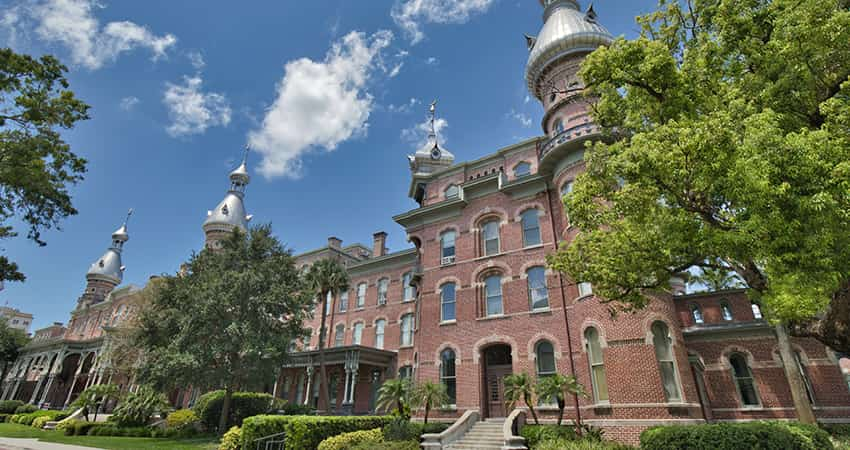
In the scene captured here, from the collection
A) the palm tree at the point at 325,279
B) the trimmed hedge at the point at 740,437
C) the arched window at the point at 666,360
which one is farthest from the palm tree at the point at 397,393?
the trimmed hedge at the point at 740,437

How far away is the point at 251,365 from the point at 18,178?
1325 centimetres

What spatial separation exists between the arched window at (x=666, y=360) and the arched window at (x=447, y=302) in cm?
987

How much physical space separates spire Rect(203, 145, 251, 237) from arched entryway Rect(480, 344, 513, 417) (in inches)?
1488

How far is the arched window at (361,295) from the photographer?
35062mm

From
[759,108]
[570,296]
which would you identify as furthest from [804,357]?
[759,108]

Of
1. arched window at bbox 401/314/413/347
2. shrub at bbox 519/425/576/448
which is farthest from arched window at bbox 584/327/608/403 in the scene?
arched window at bbox 401/314/413/347

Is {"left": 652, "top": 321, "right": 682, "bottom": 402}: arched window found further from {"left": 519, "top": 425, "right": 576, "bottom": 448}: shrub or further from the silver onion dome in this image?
the silver onion dome

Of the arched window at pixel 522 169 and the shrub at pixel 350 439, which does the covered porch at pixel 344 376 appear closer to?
the shrub at pixel 350 439

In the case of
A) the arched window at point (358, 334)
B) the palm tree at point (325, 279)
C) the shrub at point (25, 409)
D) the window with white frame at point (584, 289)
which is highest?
the palm tree at point (325, 279)

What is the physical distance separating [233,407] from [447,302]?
1507 cm

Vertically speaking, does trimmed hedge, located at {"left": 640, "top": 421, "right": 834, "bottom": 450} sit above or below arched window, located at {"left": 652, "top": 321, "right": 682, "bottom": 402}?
below

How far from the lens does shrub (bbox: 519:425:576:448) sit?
14.9 metres

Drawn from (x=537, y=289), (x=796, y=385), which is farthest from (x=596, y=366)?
(x=796, y=385)

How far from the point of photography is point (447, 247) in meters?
25.0
